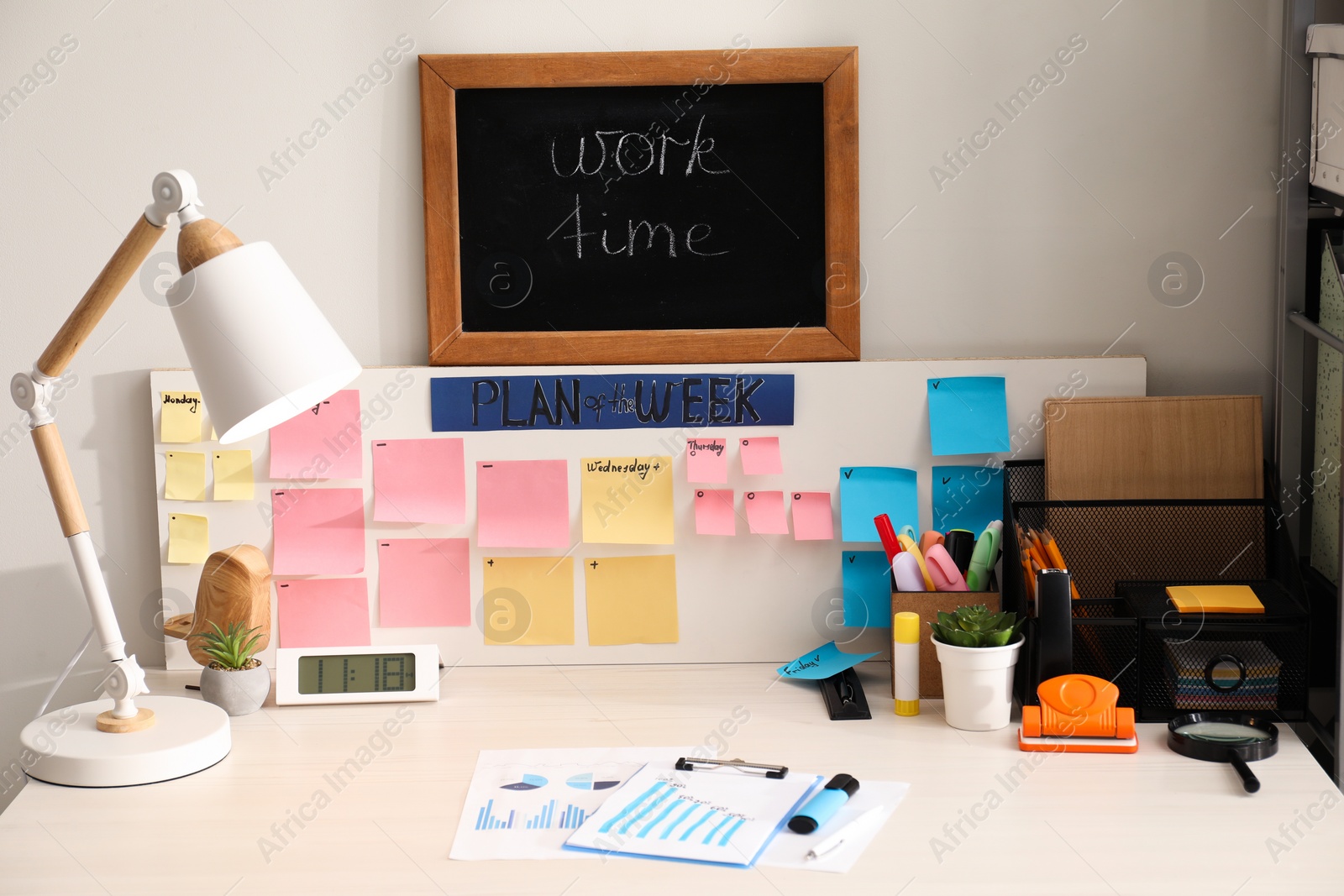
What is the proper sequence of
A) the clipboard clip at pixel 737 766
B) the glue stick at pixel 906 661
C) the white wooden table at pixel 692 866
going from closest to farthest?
the white wooden table at pixel 692 866
the clipboard clip at pixel 737 766
the glue stick at pixel 906 661

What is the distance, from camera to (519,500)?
143cm

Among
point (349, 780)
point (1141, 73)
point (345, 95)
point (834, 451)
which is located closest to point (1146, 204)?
point (1141, 73)

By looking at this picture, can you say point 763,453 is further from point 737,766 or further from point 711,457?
point 737,766

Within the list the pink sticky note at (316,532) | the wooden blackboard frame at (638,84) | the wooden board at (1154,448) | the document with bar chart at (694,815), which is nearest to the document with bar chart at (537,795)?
the document with bar chart at (694,815)

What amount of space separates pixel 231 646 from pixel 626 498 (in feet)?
1.65

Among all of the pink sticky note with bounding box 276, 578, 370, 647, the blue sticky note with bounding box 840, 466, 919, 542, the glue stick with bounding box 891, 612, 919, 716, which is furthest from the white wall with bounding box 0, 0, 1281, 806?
the glue stick with bounding box 891, 612, 919, 716

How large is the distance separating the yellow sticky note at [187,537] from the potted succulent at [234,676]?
16cm

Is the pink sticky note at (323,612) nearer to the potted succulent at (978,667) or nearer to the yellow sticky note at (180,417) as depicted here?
the yellow sticky note at (180,417)

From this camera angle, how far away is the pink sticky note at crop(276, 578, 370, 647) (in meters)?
1.45

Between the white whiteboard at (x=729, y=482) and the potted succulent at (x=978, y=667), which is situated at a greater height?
the white whiteboard at (x=729, y=482)

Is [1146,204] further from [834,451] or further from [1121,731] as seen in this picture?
[1121,731]

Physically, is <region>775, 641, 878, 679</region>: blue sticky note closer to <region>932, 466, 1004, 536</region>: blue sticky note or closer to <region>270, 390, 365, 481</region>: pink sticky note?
<region>932, 466, 1004, 536</region>: blue sticky note

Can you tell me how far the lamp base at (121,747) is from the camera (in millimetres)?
1107

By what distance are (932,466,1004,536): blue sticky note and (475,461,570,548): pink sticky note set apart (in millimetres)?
479
